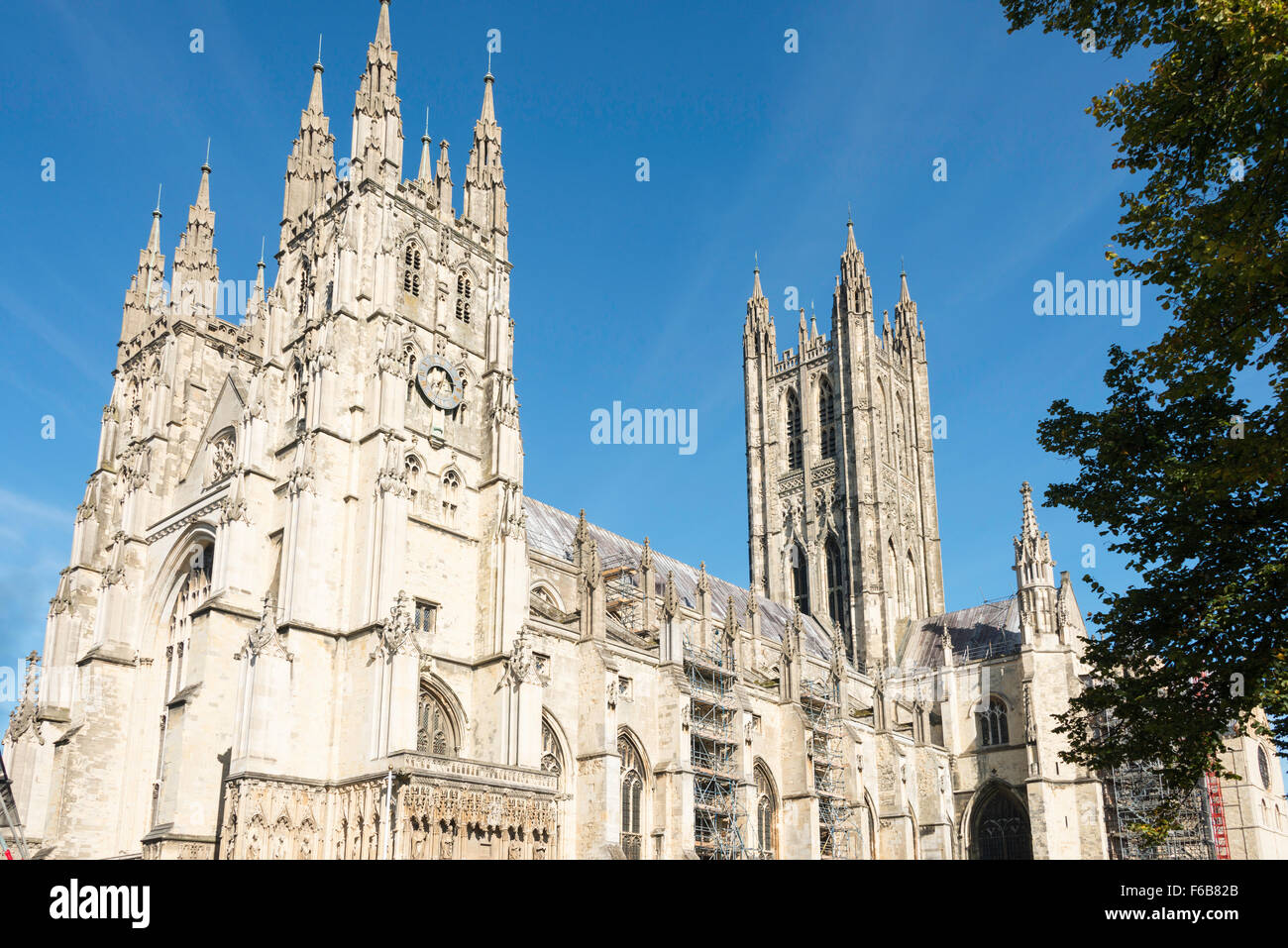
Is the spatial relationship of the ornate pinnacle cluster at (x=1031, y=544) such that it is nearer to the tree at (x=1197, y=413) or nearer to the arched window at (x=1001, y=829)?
the arched window at (x=1001, y=829)

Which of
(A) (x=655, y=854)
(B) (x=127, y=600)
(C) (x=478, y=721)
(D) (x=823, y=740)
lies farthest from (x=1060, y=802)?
(B) (x=127, y=600)

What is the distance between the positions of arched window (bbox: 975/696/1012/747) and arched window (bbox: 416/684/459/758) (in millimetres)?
31894

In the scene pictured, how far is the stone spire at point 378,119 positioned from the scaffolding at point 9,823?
833 inches

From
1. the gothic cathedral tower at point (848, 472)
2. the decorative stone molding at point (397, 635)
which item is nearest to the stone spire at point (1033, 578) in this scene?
the gothic cathedral tower at point (848, 472)

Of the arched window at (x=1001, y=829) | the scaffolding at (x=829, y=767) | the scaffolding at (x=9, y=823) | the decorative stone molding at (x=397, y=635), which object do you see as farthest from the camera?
the arched window at (x=1001, y=829)

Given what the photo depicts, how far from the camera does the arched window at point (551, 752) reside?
1294 inches

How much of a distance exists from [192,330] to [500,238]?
1177 cm

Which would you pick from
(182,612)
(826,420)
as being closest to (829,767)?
(182,612)

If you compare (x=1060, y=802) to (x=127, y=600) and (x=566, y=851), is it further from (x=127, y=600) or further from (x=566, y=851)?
(x=127, y=600)

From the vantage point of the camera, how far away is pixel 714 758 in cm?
3809

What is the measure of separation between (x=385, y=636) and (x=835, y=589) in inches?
1572

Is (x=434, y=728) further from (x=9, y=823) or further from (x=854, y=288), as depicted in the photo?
(x=854, y=288)

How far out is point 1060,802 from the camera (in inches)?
1895

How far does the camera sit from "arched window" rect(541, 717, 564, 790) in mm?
32875
